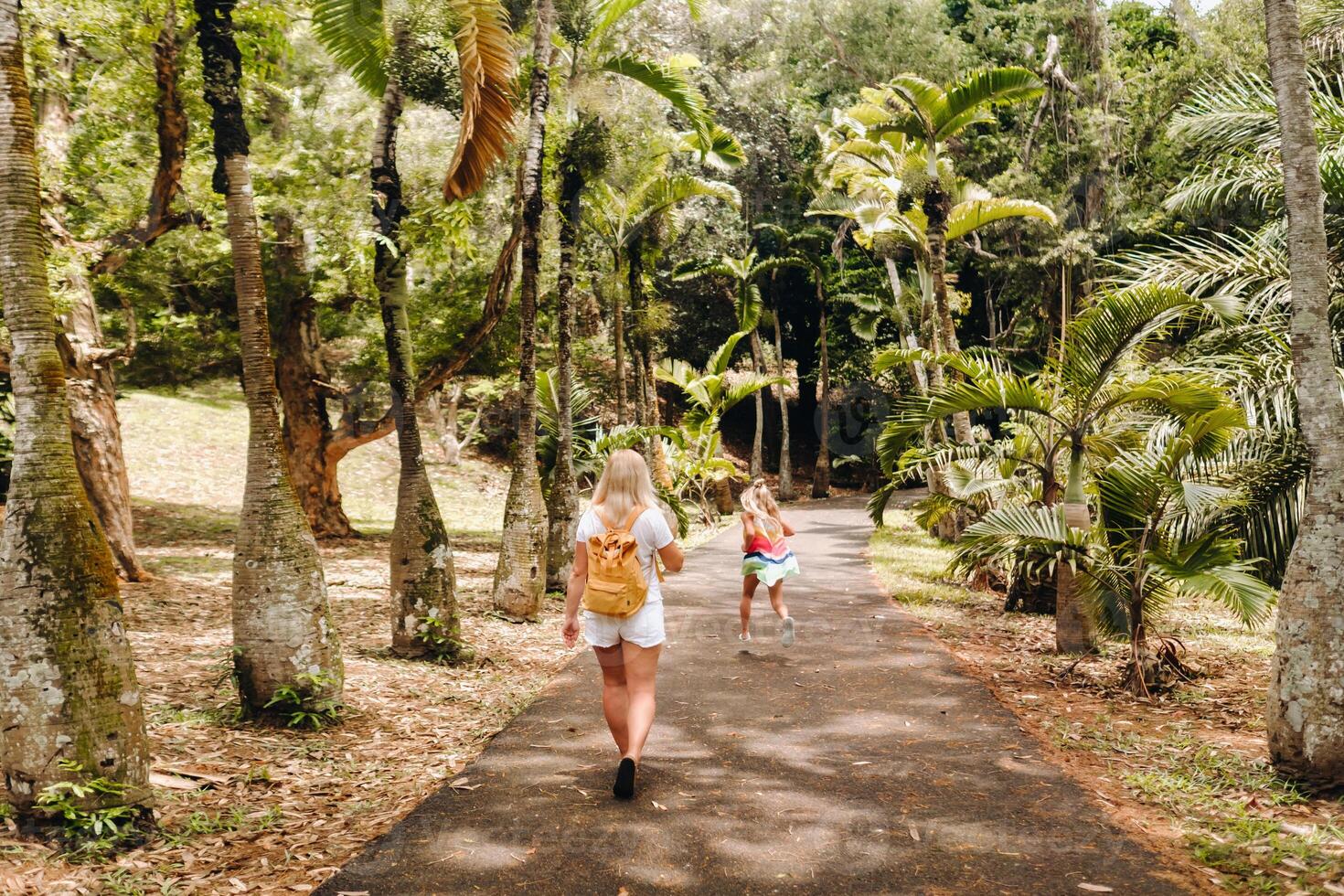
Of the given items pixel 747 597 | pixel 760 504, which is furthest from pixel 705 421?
pixel 747 597

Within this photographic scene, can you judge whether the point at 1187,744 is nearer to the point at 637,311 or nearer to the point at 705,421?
the point at 637,311

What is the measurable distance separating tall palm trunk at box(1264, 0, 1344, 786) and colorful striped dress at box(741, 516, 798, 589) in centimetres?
447

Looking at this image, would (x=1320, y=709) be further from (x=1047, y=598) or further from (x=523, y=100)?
(x=523, y=100)

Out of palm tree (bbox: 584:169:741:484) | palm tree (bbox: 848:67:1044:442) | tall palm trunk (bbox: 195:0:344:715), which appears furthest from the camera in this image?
palm tree (bbox: 584:169:741:484)

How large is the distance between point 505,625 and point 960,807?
6.26 metres

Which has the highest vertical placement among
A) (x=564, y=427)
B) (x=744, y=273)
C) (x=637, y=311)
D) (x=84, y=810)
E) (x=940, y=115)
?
(x=744, y=273)

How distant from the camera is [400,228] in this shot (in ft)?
26.3

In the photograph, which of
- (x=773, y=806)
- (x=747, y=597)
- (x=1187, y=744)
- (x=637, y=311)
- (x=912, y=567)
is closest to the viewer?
(x=773, y=806)

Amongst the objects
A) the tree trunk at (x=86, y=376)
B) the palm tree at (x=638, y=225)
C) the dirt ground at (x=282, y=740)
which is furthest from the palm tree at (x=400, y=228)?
the palm tree at (x=638, y=225)

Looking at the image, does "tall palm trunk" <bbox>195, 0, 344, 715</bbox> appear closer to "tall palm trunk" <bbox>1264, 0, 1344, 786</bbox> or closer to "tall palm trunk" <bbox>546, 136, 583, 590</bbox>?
"tall palm trunk" <bbox>1264, 0, 1344, 786</bbox>

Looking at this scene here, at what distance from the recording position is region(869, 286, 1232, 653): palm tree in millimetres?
7316

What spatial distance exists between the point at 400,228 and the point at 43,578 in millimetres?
→ 4983

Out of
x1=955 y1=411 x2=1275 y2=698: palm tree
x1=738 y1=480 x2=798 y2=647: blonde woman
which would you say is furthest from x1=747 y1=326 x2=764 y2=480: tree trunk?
x1=955 y1=411 x2=1275 y2=698: palm tree

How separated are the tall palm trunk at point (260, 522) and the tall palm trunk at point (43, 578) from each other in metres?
1.42
